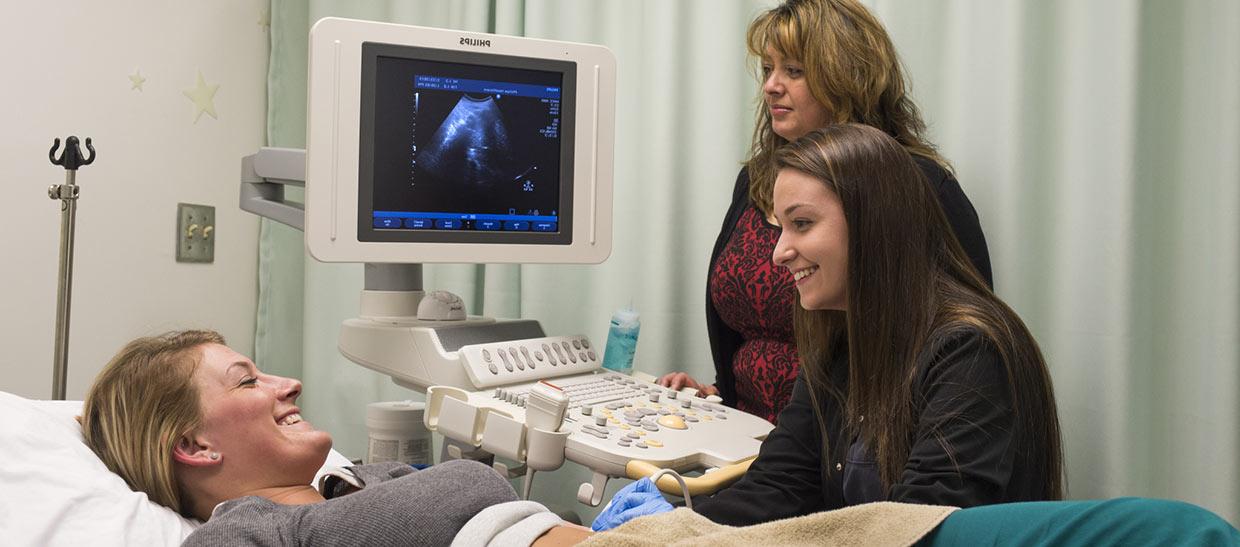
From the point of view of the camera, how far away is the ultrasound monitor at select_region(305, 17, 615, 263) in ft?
5.84

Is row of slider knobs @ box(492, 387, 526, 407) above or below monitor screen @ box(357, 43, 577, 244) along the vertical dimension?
below

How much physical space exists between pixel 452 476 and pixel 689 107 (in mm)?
1287

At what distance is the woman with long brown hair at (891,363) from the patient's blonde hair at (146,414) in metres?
0.72

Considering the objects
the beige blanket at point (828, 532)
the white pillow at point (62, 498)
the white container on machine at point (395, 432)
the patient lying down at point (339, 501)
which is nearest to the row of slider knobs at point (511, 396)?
the white container on machine at point (395, 432)

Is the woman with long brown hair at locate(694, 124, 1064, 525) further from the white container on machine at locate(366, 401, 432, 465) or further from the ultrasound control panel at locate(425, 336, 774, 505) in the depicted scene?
the white container on machine at locate(366, 401, 432, 465)

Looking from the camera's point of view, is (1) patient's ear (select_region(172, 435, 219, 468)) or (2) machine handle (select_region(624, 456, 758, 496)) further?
(2) machine handle (select_region(624, 456, 758, 496))

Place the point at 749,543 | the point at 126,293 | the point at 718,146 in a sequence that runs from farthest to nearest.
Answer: the point at 126,293 → the point at 718,146 → the point at 749,543

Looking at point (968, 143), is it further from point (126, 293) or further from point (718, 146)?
point (126, 293)

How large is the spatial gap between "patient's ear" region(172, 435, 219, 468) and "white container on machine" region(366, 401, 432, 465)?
2.01 ft

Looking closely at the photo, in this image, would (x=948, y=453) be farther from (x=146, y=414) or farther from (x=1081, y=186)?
(x=146, y=414)

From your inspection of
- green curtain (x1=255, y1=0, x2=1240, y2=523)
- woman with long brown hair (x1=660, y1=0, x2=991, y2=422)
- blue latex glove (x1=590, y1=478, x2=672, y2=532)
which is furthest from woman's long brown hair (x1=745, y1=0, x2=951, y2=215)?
blue latex glove (x1=590, y1=478, x2=672, y2=532)

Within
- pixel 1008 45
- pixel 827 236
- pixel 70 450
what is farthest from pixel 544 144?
pixel 70 450

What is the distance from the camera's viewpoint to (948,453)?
1.26 metres

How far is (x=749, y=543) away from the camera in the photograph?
39.2 inches
